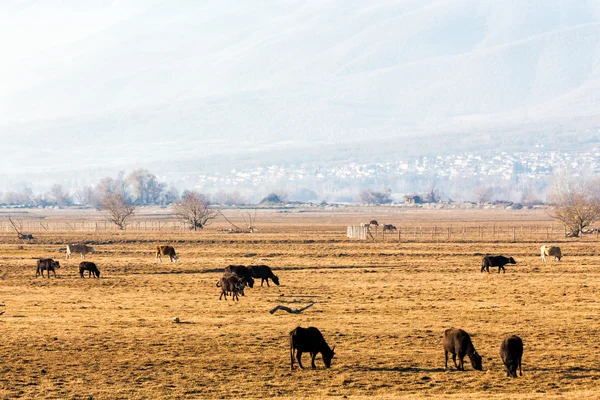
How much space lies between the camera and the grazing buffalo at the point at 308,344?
19359 mm

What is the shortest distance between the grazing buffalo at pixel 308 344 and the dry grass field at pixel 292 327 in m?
0.32

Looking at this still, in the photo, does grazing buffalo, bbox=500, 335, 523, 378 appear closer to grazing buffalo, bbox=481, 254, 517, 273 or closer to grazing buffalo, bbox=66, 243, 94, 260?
grazing buffalo, bbox=481, 254, 517, 273

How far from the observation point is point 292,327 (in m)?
24.8

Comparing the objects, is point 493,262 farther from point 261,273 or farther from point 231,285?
point 231,285

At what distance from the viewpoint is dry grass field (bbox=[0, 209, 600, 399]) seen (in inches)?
726

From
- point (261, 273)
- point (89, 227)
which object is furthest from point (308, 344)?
point (89, 227)

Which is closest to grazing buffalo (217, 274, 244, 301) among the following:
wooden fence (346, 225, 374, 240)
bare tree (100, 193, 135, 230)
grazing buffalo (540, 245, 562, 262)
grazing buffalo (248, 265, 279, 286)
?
grazing buffalo (248, 265, 279, 286)

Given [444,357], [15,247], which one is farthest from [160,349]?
[15,247]

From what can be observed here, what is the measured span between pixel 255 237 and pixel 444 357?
52.9 m

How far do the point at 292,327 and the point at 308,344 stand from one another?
522 cm

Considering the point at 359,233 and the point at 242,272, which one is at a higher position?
the point at 359,233

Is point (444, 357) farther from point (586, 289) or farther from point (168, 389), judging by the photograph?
point (586, 289)

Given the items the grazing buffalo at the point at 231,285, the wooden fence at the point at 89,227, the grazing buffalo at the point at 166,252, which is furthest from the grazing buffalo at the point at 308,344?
the wooden fence at the point at 89,227

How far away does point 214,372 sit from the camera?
1969 cm
